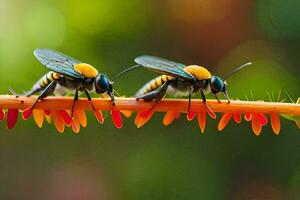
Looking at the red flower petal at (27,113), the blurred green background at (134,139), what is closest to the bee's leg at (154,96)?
the red flower petal at (27,113)

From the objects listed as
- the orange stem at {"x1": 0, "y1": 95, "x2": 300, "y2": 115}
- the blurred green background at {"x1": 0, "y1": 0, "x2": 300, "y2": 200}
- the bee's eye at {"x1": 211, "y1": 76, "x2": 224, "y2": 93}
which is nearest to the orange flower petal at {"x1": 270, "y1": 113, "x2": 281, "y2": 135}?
the orange stem at {"x1": 0, "y1": 95, "x2": 300, "y2": 115}

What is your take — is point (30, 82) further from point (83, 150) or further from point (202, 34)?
point (202, 34)

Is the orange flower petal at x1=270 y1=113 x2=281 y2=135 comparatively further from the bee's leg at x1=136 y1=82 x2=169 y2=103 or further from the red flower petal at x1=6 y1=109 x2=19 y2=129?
the red flower petal at x1=6 y1=109 x2=19 y2=129

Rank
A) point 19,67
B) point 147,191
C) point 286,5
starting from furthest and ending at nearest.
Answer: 1. point 286,5
2. point 147,191
3. point 19,67

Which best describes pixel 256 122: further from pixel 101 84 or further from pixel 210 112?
pixel 101 84

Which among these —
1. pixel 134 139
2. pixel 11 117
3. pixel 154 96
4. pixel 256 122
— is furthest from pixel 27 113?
pixel 134 139

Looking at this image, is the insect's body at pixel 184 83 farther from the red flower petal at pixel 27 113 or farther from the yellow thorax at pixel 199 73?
the red flower petal at pixel 27 113

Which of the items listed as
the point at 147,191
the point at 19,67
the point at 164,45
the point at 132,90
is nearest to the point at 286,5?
the point at 164,45
